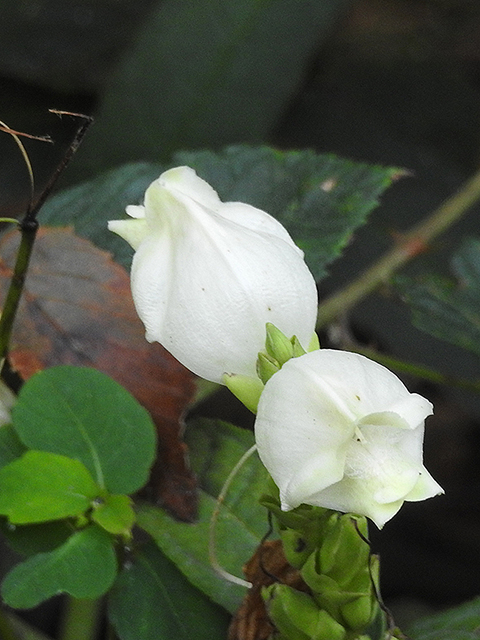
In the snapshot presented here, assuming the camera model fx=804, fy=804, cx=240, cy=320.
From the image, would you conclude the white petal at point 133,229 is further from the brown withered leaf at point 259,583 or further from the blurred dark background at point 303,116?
the blurred dark background at point 303,116

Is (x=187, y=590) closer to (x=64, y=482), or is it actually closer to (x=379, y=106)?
(x=64, y=482)

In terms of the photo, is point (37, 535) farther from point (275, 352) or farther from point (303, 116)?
point (303, 116)

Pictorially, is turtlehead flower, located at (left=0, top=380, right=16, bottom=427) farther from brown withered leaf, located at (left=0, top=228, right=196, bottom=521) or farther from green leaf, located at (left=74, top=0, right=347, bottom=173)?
green leaf, located at (left=74, top=0, right=347, bottom=173)

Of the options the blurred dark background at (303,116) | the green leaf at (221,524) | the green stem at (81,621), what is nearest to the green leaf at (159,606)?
the green leaf at (221,524)

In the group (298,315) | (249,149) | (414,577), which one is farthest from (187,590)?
(414,577)

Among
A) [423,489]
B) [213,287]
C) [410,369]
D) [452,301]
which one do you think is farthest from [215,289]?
[452,301]
